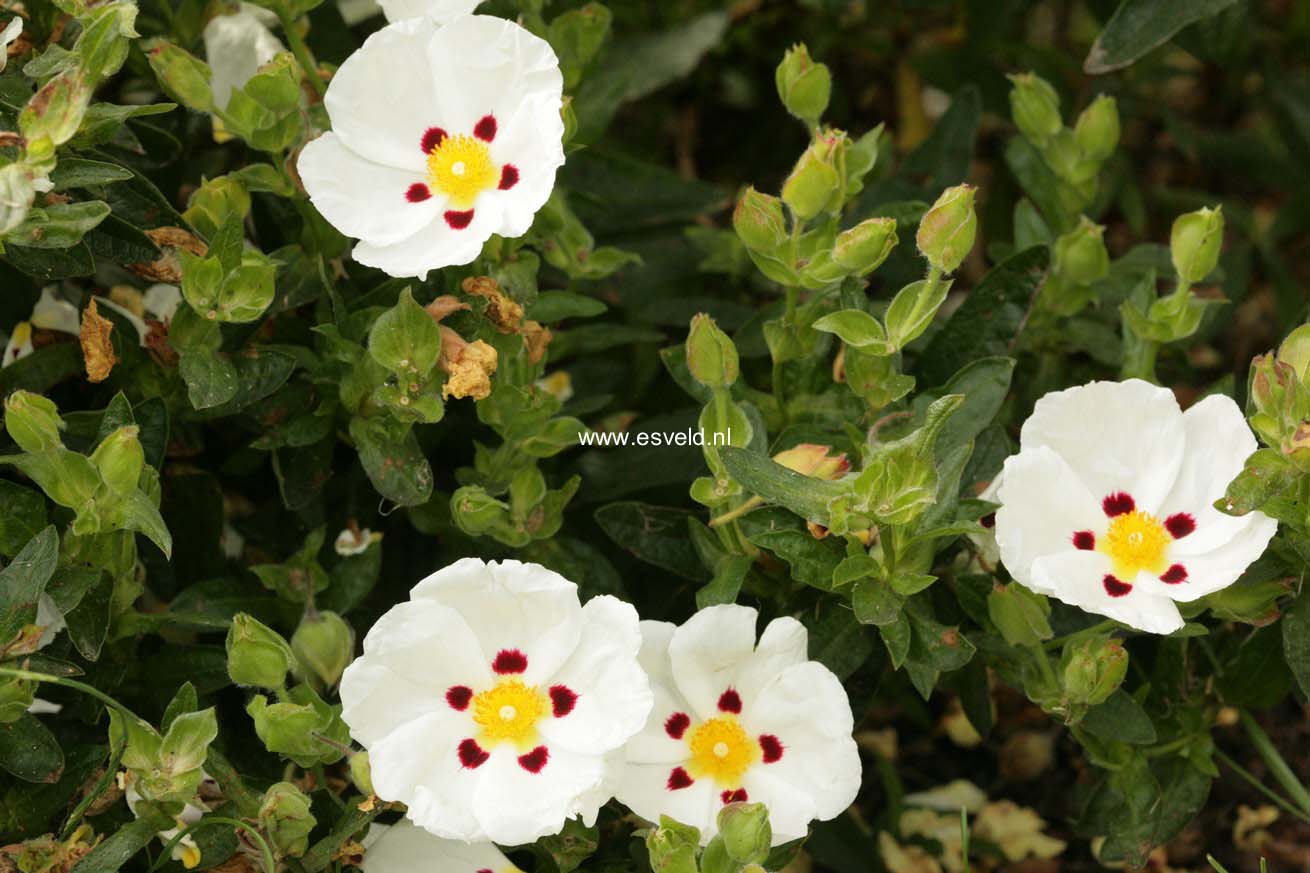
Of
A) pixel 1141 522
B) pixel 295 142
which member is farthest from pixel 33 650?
pixel 1141 522

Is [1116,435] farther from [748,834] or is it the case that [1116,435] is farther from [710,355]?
[748,834]

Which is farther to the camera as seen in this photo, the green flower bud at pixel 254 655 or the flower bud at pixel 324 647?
the flower bud at pixel 324 647

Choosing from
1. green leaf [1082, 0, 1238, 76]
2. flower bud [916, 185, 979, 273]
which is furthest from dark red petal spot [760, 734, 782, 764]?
green leaf [1082, 0, 1238, 76]

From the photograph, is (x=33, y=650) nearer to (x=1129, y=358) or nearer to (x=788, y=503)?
(x=788, y=503)

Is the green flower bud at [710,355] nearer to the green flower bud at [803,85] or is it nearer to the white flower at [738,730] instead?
the white flower at [738,730]

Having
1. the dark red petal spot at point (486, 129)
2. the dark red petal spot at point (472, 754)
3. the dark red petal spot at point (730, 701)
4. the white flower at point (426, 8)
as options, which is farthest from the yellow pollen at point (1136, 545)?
the white flower at point (426, 8)

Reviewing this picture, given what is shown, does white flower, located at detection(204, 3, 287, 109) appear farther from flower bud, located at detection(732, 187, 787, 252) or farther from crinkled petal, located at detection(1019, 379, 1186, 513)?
crinkled petal, located at detection(1019, 379, 1186, 513)

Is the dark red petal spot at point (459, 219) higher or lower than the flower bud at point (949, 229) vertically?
lower
